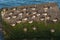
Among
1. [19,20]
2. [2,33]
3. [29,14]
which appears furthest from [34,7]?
[2,33]

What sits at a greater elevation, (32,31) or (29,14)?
(29,14)

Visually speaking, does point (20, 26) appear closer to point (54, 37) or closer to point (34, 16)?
point (34, 16)

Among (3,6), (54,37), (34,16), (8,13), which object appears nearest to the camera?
(54,37)

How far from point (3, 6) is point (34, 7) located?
0.81 m

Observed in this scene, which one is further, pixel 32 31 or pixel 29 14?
pixel 29 14

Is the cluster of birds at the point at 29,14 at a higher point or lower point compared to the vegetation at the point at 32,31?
higher

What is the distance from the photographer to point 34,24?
10.2 feet

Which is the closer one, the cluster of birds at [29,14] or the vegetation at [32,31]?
the vegetation at [32,31]

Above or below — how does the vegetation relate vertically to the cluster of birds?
below

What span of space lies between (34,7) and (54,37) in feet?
2.71

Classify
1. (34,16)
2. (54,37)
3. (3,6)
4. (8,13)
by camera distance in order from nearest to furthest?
(54,37)
(34,16)
(8,13)
(3,6)

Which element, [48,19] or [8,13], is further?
[8,13]

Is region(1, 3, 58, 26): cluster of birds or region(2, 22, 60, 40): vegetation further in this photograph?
region(1, 3, 58, 26): cluster of birds

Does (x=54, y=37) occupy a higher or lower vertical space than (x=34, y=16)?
lower
